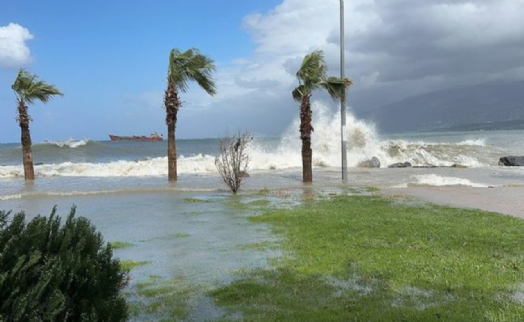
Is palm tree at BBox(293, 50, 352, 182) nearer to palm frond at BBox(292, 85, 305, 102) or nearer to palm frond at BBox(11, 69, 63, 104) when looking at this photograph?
palm frond at BBox(292, 85, 305, 102)

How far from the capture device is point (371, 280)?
5.66 metres

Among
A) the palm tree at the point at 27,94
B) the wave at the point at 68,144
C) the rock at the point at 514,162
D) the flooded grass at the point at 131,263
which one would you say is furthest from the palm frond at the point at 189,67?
the wave at the point at 68,144

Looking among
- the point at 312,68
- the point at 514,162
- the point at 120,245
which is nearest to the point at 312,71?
the point at 312,68

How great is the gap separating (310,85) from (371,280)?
1361 cm

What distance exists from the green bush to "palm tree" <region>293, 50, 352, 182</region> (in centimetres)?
1555

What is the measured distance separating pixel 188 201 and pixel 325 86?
774 cm

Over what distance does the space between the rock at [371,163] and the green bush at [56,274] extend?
3130cm

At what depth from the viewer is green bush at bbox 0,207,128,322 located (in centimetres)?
259

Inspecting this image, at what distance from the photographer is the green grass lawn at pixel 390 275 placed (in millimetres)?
4617

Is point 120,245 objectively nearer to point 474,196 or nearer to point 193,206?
point 193,206

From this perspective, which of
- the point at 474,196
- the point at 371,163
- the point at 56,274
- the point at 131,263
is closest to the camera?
the point at 56,274

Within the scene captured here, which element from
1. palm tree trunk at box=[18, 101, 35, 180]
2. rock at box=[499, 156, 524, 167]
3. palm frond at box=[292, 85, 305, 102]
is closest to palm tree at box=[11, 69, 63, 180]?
palm tree trunk at box=[18, 101, 35, 180]

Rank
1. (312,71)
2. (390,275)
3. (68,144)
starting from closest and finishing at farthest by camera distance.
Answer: (390,275)
(312,71)
(68,144)

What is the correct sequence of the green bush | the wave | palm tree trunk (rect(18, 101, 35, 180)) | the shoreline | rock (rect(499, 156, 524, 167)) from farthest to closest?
the wave → rock (rect(499, 156, 524, 167)) → palm tree trunk (rect(18, 101, 35, 180)) → the shoreline → the green bush
